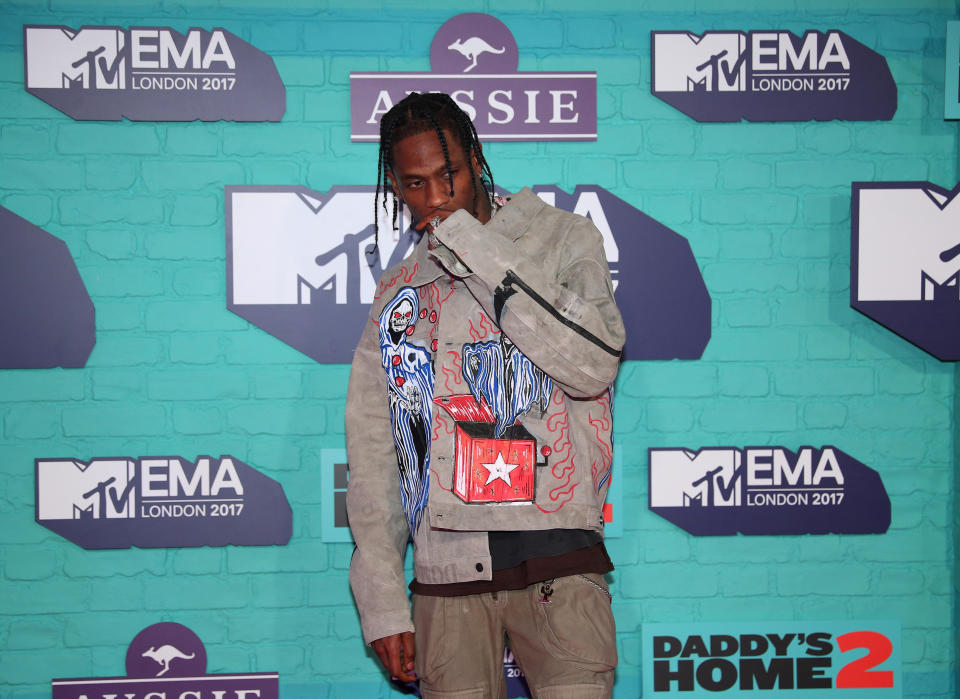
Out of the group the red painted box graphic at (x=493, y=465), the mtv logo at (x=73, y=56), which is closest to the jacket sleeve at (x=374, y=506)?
the red painted box graphic at (x=493, y=465)

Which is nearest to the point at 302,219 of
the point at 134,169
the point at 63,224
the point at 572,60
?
the point at 134,169

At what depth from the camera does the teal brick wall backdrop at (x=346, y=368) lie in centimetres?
212

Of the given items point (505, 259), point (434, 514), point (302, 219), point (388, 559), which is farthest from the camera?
point (302, 219)

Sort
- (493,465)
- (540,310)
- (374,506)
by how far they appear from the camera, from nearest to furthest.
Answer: (540,310) < (493,465) < (374,506)

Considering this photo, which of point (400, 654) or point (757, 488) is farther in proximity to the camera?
point (757, 488)

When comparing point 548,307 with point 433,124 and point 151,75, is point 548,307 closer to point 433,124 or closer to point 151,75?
point 433,124

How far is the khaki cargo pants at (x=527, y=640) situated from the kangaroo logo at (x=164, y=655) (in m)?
1.02

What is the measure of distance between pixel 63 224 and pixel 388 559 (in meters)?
1.35

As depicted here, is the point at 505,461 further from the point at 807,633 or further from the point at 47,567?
the point at 47,567

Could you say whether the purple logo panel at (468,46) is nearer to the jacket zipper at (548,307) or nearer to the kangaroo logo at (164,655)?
the jacket zipper at (548,307)

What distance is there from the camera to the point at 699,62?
2.14 m

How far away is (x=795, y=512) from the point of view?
2.19 m

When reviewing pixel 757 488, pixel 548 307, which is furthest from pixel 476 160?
pixel 757 488

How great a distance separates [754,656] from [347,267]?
1565mm
